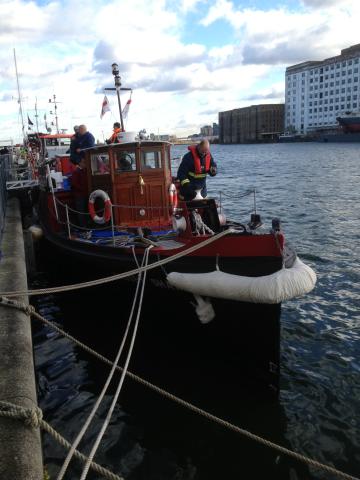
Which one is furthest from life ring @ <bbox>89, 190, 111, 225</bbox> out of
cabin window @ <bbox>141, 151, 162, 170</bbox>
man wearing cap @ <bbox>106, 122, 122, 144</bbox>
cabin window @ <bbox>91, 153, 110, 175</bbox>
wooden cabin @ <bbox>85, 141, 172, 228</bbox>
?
man wearing cap @ <bbox>106, 122, 122, 144</bbox>

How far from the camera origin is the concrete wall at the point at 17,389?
3148 mm

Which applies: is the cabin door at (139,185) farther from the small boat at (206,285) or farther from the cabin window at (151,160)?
the small boat at (206,285)

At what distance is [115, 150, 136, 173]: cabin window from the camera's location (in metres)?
9.71

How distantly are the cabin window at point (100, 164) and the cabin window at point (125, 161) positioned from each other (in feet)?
0.83

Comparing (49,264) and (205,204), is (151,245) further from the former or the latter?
(49,264)

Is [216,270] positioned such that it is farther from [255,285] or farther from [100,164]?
[100,164]

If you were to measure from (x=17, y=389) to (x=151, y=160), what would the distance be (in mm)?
6790

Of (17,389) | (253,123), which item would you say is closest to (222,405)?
(17,389)

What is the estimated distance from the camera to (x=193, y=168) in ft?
28.7

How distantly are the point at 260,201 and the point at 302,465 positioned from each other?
2130cm

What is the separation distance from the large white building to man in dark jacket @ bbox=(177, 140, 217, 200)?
11945 centimetres

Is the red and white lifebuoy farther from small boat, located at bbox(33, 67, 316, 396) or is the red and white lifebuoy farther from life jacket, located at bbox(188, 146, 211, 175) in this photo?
life jacket, located at bbox(188, 146, 211, 175)

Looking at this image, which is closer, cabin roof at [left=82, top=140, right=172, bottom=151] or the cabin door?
cabin roof at [left=82, top=140, right=172, bottom=151]

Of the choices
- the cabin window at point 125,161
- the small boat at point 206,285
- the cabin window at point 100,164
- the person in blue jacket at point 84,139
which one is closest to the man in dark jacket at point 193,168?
the small boat at point 206,285
